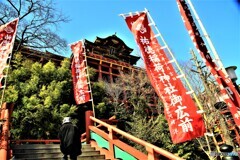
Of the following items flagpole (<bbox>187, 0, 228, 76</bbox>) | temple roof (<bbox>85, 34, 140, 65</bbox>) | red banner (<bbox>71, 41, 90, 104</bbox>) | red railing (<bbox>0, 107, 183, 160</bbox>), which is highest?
temple roof (<bbox>85, 34, 140, 65</bbox>)

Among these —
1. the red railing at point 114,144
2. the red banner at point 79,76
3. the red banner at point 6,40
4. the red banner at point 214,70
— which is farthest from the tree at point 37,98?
the red banner at point 214,70

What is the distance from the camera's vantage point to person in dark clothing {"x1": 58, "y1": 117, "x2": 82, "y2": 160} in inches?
267

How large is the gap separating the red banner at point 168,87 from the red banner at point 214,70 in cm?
99

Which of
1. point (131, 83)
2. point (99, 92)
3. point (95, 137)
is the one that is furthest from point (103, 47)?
point (95, 137)

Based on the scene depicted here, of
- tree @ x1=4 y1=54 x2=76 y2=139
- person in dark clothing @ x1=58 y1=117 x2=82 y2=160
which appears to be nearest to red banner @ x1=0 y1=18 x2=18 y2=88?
person in dark clothing @ x1=58 y1=117 x2=82 y2=160

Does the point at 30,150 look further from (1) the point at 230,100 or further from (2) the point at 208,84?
(2) the point at 208,84

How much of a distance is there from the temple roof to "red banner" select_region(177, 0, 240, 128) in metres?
22.4

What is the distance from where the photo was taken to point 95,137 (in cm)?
938

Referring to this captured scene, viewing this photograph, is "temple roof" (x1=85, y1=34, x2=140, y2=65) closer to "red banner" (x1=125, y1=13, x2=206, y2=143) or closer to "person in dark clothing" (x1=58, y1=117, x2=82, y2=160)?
"red banner" (x1=125, y1=13, x2=206, y2=143)

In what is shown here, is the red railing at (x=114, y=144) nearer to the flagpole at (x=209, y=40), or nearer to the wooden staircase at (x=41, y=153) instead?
the wooden staircase at (x=41, y=153)

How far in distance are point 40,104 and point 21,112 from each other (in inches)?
42.9

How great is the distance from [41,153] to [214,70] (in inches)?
206

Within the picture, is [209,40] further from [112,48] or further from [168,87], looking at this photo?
[112,48]

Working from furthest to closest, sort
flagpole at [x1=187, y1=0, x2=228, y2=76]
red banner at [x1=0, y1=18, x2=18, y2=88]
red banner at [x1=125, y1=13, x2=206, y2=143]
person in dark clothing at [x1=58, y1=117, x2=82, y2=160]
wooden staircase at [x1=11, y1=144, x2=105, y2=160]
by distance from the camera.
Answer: red banner at [x1=0, y1=18, x2=18, y2=88], wooden staircase at [x1=11, y1=144, x2=105, y2=160], person in dark clothing at [x1=58, y1=117, x2=82, y2=160], red banner at [x1=125, y1=13, x2=206, y2=143], flagpole at [x1=187, y1=0, x2=228, y2=76]
